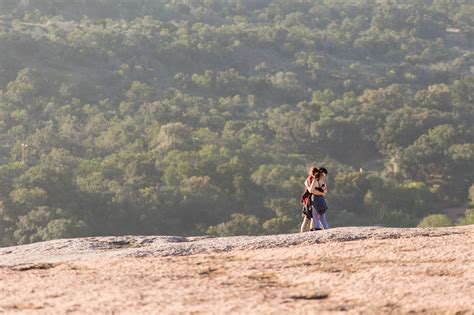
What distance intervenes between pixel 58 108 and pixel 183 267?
56858 mm

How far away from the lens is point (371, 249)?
1091 cm

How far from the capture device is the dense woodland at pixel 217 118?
1844 inches

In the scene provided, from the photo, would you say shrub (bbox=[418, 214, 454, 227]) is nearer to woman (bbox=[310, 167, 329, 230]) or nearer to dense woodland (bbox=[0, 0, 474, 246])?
dense woodland (bbox=[0, 0, 474, 246])

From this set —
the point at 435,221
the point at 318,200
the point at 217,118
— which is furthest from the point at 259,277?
the point at 217,118

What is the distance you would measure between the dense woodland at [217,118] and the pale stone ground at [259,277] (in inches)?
1127

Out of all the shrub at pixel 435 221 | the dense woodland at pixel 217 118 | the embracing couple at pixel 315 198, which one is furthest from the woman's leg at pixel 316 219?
the shrub at pixel 435 221

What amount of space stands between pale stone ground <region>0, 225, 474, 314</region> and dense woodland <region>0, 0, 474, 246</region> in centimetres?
2862

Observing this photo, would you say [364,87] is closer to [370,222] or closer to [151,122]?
[151,122]

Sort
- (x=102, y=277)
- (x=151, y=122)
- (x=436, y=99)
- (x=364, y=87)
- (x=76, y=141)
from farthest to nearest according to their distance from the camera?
(x=364, y=87) → (x=436, y=99) → (x=151, y=122) → (x=76, y=141) → (x=102, y=277)

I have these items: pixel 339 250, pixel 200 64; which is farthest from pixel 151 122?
pixel 339 250

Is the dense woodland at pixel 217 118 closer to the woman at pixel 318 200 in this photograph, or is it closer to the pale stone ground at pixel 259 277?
the woman at pixel 318 200

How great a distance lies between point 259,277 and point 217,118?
57.7 m

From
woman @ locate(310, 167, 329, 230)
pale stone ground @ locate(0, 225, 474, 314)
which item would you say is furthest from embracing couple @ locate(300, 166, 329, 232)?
pale stone ground @ locate(0, 225, 474, 314)

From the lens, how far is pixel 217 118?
67.3 metres
